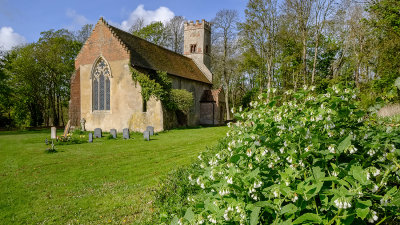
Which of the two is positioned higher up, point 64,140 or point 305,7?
point 305,7

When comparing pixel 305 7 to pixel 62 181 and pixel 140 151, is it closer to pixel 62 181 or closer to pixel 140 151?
pixel 140 151

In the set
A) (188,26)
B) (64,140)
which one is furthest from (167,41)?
(64,140)

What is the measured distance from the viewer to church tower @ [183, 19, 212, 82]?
114 feet

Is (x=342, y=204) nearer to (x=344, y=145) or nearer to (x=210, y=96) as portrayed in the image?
(x=344, y=145)

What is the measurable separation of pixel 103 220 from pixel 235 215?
3803mm

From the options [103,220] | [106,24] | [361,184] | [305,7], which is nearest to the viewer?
[361,184]

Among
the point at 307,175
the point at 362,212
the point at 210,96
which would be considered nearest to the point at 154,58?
the point at 210,96

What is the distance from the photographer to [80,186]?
7.43 m

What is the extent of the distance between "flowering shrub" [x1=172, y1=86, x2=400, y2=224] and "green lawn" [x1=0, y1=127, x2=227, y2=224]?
2.68 metres

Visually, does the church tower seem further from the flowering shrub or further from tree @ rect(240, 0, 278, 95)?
the flowering shrub

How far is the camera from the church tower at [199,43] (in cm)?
3488

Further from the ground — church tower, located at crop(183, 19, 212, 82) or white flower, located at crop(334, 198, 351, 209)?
church tower, located at crop(183, 19, 212, 82)

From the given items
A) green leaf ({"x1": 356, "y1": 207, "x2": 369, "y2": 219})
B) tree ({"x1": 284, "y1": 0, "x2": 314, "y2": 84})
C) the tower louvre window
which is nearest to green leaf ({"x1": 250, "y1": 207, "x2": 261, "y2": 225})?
green leaf ({"x1": 356, "y1": 207, "x2": 369, "y2": 219})

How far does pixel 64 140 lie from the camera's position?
16.8 m
